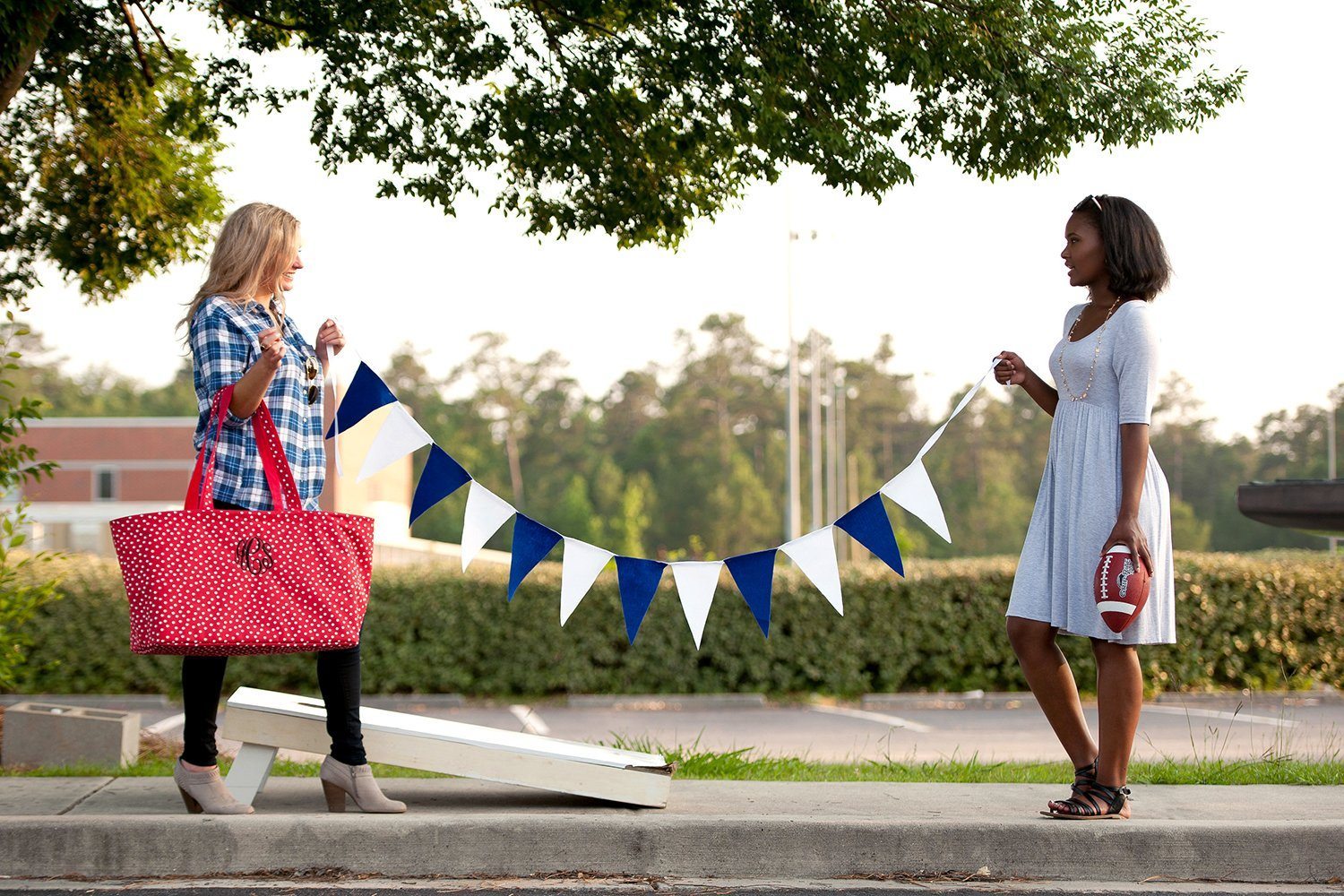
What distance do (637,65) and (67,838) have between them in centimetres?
416

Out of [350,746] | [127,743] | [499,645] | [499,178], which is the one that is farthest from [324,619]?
[499,645]

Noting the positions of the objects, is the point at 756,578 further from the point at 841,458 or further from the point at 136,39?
the point at 841,458

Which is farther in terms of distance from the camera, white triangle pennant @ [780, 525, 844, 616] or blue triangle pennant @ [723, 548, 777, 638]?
blue triangle pennant @ [723, 548, 777, 638]

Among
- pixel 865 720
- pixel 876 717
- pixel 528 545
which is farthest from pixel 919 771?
pixel 876 717

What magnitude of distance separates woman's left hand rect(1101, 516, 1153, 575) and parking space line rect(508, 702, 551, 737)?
23.1ft

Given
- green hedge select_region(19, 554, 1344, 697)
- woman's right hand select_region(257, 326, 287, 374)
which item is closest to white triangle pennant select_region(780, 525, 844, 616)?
woman's right hand select_region(257, 326, 287, 374)

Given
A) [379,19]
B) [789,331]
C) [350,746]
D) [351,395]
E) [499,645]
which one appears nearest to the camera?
[350,746]

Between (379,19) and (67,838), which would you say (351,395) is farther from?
(379,19)

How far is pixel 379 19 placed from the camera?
5.95m

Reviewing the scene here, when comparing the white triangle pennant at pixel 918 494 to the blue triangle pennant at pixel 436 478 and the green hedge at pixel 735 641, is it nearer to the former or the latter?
the blue triangle pennant at pixel 436 478

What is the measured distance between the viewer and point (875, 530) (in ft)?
15.0

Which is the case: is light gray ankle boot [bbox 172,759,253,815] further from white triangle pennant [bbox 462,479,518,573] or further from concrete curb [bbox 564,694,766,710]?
concrete curb [bbox 564,694,766,710]

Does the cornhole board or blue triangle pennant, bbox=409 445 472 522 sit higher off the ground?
blue triangle pennant, bbox=409 445 472 522

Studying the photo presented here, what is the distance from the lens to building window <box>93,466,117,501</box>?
5634 cm
